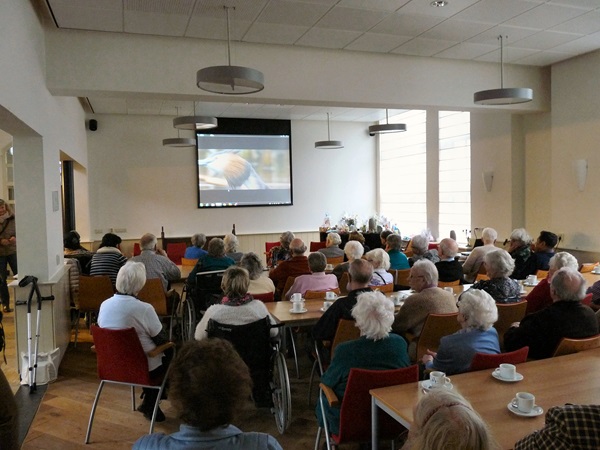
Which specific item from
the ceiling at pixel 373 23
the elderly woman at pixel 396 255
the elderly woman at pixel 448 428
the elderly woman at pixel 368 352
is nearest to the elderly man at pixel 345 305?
the elderly woman at pixel 368 352

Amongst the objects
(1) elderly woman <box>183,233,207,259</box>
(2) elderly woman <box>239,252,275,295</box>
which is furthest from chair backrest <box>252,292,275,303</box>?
(1) elderly woman <box>183,233,207,259</box>

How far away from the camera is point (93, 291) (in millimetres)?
5246

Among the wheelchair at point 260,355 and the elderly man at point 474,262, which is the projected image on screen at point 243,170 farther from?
the wheelchair at point 260,355

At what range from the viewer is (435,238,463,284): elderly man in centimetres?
512

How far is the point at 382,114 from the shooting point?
11.1 metres

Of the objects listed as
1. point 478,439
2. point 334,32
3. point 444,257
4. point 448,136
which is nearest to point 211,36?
point 334,32

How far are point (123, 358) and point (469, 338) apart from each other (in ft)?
7.25

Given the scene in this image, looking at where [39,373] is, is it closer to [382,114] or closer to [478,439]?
[478,439]

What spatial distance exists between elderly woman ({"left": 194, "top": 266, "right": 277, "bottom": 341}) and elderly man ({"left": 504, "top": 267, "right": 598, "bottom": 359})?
174 centimetres

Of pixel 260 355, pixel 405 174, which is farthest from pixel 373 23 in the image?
pixel 405 174

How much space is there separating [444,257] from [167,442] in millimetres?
4305

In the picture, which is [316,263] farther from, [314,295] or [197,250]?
[197,250]

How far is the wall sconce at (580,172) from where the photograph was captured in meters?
6.57

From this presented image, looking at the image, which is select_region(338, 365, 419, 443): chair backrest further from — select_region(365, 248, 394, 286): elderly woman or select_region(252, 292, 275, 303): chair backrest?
select_region(365, 248, 394, 286): elderly woman
